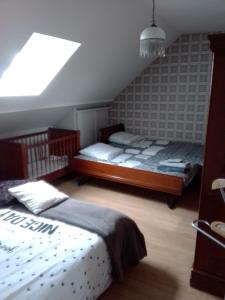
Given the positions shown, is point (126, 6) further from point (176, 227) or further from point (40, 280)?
point (40, 280)

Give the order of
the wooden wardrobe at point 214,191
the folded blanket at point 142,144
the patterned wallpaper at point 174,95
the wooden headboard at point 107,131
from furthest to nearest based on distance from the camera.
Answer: the wooden headboard at point 107,131
the folded blanket at point 142,144
the patterned wallpaper at point 174,95
the wooden wardrobe at point 214,191

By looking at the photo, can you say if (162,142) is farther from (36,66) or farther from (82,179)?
(36,66)

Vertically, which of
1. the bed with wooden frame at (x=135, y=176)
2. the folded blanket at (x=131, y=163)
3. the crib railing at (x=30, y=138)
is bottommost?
the bed with wooden frame at (x=135, y=176)

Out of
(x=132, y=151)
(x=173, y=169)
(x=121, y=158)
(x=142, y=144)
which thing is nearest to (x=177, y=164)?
(x=173, y=169)

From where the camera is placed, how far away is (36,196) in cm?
227

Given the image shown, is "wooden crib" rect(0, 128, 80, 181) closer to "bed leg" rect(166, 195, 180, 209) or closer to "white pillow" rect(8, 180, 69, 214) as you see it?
"white pillow" rect(8, 180, 69, 214)

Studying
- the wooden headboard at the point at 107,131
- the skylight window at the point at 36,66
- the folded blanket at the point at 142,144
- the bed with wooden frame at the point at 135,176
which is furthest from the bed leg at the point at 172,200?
the skylight window at the point at 36,66

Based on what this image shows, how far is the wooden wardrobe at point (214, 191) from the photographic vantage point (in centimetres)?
160

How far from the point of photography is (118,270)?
1895mm

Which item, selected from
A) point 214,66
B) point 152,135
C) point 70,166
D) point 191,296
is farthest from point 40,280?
point 152,135

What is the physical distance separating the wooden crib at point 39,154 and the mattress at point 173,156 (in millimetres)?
277

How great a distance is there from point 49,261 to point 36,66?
2.41m

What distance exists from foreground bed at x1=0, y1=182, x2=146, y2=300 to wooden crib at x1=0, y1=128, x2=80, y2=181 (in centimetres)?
90

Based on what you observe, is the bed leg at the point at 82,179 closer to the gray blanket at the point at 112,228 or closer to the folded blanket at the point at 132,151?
the folded blanket at the point at 132,151
